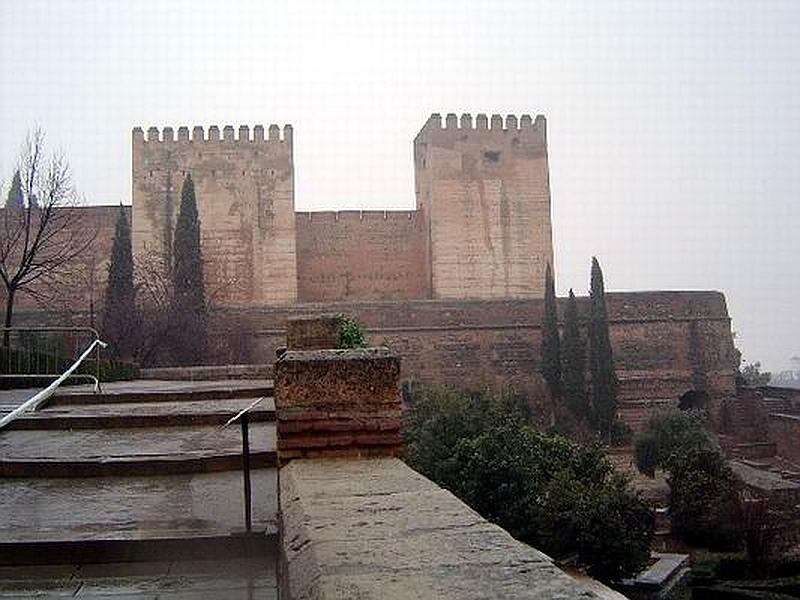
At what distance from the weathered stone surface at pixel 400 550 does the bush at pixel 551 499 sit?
11500 millimetres

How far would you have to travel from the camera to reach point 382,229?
30984 mm

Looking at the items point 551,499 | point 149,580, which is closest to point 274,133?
point 551,499

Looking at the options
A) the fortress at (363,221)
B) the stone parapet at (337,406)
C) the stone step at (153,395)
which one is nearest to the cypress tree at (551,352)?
the fortress at (363,221)

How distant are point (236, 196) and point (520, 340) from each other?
10.1 meters

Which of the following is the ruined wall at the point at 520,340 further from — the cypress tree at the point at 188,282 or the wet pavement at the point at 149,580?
the wet pavement at the point at 149,580

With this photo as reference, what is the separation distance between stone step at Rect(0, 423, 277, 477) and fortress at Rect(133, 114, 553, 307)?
74.3ft

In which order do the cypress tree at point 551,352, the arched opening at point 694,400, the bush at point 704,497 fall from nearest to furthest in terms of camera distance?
A: the bush at point 704,497, the cypress tree at point 551,352, the arched opening at point 694,400

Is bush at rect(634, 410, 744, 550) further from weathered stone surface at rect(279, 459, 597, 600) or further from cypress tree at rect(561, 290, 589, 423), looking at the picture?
weathered stone surface at rect(279, 459, 597, 600)

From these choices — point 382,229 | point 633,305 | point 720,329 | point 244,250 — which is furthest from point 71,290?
point 720,329

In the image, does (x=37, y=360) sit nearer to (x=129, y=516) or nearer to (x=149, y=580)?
(x=129, y=516)

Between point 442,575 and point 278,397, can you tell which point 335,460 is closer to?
point 278,397

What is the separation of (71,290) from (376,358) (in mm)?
25213

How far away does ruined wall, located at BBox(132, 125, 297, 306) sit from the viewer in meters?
28.6

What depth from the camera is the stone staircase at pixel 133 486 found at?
329 cm
